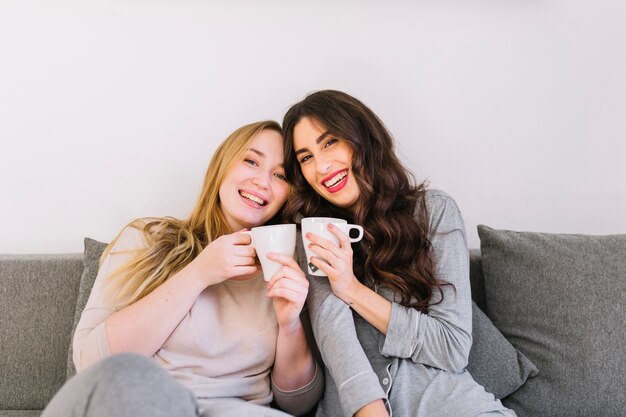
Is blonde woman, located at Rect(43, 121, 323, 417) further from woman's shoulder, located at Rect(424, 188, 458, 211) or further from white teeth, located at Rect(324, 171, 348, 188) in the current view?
woman's shoulder, located at Rect(424, 188, 458, 211)

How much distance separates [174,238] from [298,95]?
0.70 metres

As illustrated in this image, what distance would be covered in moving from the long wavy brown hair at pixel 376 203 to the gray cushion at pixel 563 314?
34 centimetres

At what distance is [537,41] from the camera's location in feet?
5.88

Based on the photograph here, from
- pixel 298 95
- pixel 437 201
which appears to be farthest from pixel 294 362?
pixel 298 95

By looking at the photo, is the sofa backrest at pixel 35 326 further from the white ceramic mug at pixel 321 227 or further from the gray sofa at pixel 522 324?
the white ceramic mug at pixel 321 227

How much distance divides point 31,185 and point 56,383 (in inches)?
26.0

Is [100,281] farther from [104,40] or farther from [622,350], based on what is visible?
[622,350]

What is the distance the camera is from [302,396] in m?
1.28

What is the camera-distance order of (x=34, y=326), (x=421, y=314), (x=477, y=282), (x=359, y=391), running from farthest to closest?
(x=477, y=282) < (x=34, y=326) < (x=421, y=314) < (x=359, y=391)

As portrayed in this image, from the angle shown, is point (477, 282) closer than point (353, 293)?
No

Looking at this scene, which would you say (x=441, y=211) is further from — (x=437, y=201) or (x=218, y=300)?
(x=218, y=300)

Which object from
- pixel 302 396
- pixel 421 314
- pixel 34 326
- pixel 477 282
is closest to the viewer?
pixel 421 314

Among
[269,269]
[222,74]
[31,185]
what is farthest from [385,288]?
[31,185]

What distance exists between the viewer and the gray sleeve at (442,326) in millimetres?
1155
